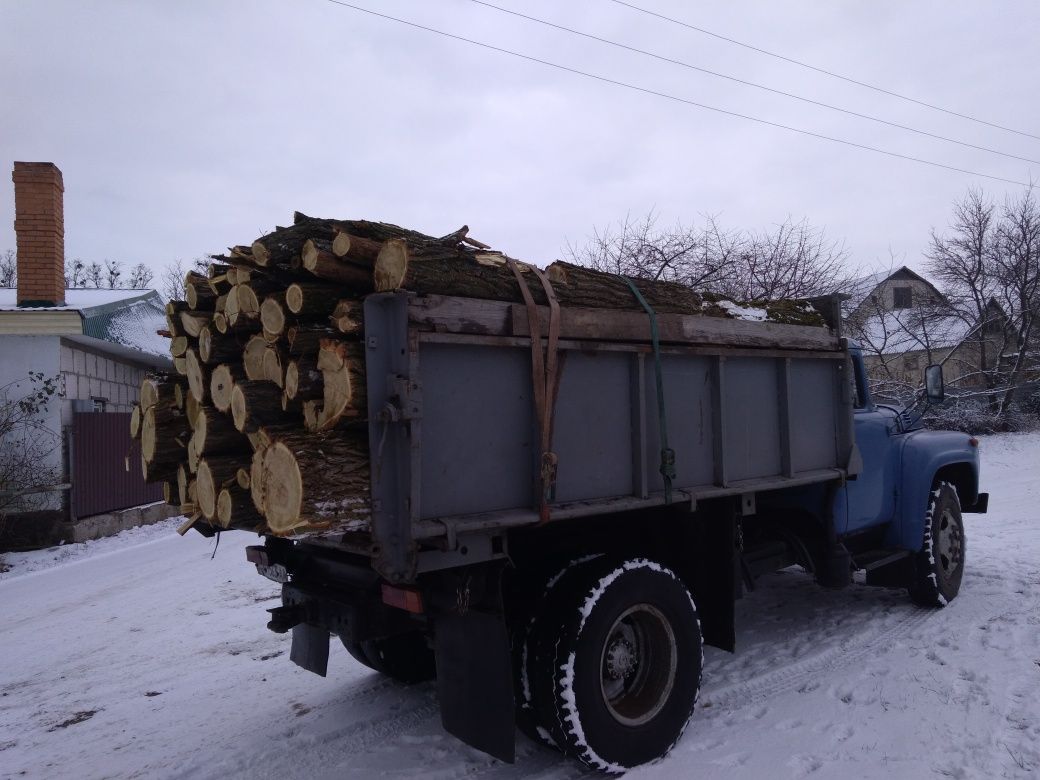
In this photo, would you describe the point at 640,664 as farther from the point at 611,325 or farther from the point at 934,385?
the point at 934,385

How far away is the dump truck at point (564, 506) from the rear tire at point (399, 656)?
1cm

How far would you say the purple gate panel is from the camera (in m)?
11.6

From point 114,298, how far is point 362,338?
12211 mm

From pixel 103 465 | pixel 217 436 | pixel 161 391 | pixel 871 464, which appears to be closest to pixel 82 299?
pixel 103 465

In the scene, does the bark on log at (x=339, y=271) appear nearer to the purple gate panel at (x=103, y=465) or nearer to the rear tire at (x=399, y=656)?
the rear tire at (x=399, y=656)

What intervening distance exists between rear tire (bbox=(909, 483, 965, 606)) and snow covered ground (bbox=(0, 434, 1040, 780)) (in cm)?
15

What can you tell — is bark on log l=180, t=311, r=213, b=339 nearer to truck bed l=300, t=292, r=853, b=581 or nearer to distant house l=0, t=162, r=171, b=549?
truck bed l=300, t=292, r=853, b=581

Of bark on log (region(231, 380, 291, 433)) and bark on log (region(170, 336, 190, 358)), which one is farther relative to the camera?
bark on log (region(170, 336, 190, 358))

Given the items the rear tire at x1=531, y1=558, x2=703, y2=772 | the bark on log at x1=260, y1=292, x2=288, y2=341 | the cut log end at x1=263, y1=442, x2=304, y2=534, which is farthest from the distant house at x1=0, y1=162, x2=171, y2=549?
the rear tire at x1=531, y1=558, x2=703, y2=772

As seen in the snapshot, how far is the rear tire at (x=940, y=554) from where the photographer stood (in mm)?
6227

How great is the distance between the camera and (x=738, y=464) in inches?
183

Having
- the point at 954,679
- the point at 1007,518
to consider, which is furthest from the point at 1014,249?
the point at 954,679


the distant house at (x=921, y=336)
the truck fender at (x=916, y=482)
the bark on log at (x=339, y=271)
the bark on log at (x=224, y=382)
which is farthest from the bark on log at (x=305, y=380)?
the distant house at (x=921, y=336)

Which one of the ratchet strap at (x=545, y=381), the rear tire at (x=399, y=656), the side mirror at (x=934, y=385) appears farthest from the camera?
the side mirror at (x=934, y=385)
